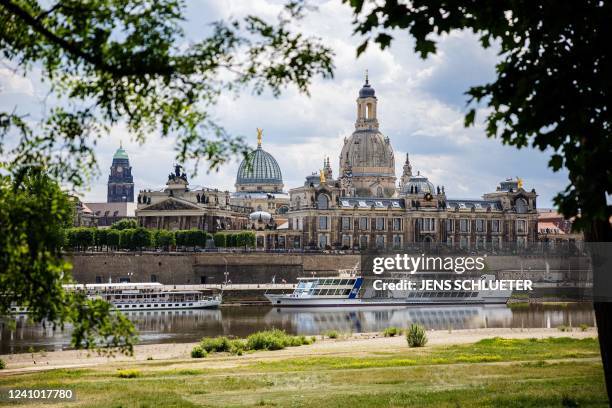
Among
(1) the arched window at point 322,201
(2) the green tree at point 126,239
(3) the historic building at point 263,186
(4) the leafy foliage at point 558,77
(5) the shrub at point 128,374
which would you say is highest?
(3) the historic building at point 263,186

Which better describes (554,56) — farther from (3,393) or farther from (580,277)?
(580,277)

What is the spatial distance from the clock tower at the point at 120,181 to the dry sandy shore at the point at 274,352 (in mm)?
147247

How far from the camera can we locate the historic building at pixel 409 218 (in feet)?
360

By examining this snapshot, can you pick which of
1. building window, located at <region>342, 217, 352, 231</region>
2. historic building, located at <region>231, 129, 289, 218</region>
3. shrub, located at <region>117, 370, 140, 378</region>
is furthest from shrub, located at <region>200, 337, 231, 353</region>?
historic building, located at <region>231, 129, 289, 218</region>

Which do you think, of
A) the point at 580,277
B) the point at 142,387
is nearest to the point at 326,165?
the point at 580,277

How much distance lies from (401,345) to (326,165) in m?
106

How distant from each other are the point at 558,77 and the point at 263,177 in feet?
451

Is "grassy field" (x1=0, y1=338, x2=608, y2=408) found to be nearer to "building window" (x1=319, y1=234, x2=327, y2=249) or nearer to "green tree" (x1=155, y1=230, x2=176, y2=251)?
"green tree" (x1=155, y1=230, x2=176, y2=251)

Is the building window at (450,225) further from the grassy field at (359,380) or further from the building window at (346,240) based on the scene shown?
the grassy field at (359,380)

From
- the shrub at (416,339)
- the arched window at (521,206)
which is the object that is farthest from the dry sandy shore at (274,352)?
the arched window at (521,206)

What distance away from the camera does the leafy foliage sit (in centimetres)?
984

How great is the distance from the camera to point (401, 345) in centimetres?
3484

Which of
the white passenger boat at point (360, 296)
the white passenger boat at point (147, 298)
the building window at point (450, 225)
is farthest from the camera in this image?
the building window at point (450, 225)

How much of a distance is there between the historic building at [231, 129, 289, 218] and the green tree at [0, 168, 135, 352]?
4947 inches
